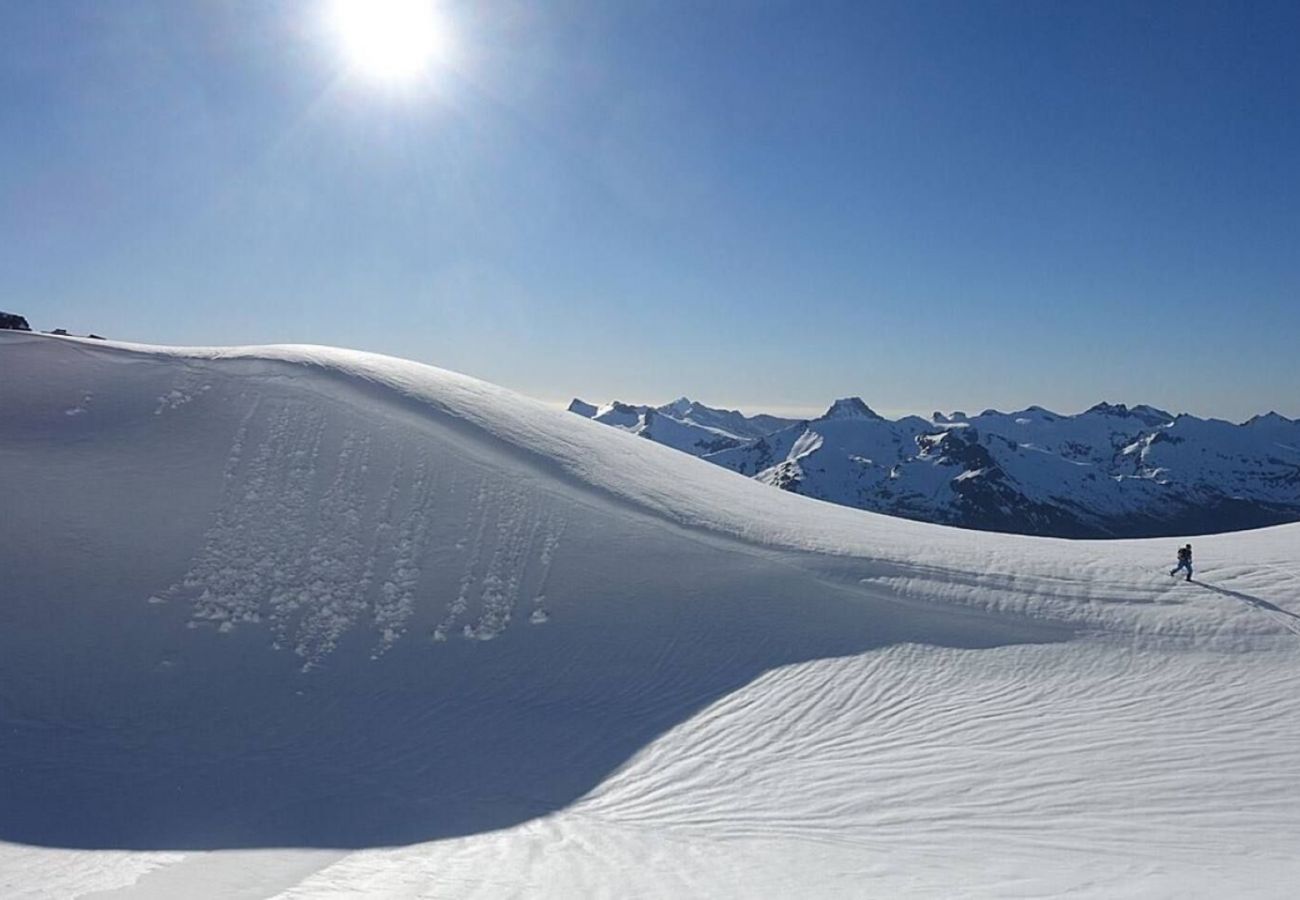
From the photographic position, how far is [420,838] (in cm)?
1283

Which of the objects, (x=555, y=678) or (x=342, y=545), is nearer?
(x=555, y=678)

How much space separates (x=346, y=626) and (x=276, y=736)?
13.3ft

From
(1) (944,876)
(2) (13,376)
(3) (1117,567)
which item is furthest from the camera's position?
(2) (13,376)

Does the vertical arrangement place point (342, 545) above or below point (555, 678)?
above

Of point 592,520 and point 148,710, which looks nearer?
point 148,710

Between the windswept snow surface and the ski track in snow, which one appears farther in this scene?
the ski track in snow

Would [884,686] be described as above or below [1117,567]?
below

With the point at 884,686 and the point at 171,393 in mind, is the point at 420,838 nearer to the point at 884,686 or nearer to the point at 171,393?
the point at 884,686

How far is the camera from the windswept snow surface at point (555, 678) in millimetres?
11617

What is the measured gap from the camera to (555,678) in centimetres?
1889

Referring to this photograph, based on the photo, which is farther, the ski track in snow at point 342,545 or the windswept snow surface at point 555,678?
the ski track in snow at point 342,545

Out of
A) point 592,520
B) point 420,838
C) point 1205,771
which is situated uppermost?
point 592,520

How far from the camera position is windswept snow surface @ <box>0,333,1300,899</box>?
11.6 metres

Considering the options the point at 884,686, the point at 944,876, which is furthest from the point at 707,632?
the point at 944,876
